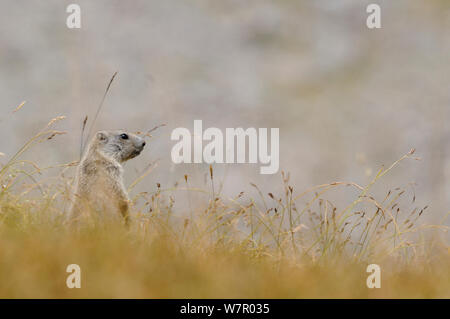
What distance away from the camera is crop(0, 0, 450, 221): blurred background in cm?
2208

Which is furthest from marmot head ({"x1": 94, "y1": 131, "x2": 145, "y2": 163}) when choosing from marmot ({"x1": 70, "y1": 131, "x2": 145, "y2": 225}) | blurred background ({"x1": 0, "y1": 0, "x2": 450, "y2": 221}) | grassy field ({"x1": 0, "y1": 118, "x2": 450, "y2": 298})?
blurred background ({"x1": 0, "y1": 0, "x2": 450, "y2": 221})

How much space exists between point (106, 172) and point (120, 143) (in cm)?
60

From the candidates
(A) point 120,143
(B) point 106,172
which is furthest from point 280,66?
(B) point 106,172

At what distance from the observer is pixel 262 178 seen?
18062 mm

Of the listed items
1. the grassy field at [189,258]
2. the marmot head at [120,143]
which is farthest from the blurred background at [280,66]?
the grassy field at [189,258]

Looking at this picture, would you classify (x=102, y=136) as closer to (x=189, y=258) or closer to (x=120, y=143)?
(x=120, y=143)

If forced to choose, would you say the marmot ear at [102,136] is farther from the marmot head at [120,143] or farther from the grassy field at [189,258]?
the grassy field at [189,258]

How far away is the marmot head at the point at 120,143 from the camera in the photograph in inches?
242

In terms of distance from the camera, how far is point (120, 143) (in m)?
6.25

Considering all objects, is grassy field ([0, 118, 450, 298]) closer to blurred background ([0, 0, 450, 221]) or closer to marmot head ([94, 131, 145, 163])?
marmot head ([94, 131, 145, 163])
